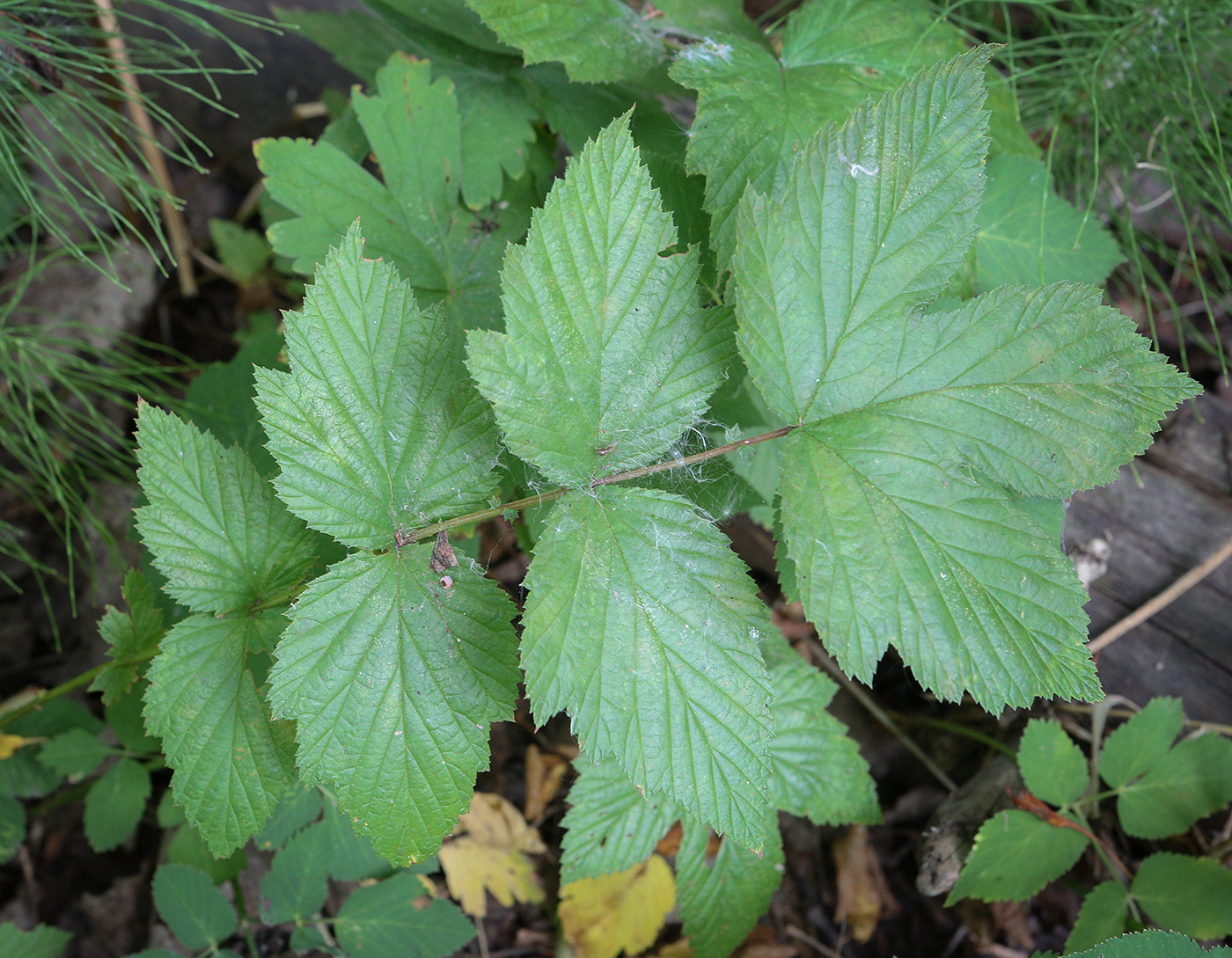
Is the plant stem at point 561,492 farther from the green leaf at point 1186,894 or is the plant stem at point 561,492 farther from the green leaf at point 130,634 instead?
the green leaf at point 1186,894

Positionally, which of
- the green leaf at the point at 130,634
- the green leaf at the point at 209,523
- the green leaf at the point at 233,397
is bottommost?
the green leaf at the point at 130,634

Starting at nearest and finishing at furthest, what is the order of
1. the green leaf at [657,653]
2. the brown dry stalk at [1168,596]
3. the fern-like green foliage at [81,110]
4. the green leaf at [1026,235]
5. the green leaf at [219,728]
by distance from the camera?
1. the green leaf at [657,653]
2. the green leaf at [219,728]
3. the fern-like green foliage at [81,110]
4. the green leaf at [1026,235]
5. the brown dry stalk at [1168,596]

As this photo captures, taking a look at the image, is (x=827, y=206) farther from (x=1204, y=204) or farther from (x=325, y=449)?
(x=1204, y=204)

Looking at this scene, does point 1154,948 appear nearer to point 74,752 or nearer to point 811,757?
point 811,757

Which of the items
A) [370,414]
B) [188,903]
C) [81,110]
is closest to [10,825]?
[188,903]

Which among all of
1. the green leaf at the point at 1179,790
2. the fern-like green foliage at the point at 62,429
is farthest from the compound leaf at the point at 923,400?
the fern-like green foliage at the point at 62,429

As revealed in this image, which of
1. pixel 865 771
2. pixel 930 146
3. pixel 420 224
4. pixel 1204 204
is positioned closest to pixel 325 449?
pixel 420 224

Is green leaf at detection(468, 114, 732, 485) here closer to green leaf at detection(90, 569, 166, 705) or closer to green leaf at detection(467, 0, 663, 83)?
green leaf at detection(467, 0, 663, 83)
